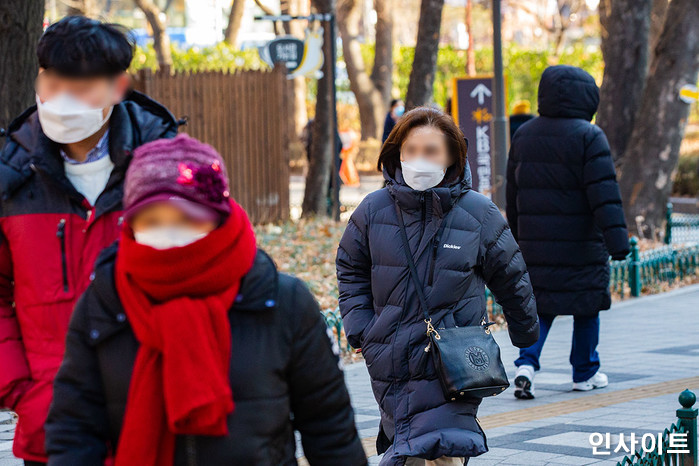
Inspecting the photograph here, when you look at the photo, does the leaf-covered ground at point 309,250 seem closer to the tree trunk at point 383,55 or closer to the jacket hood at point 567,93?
the jacket hood at point 567,93

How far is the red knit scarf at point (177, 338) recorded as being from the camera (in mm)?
2402

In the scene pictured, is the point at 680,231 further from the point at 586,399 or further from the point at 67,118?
the point at 67,118

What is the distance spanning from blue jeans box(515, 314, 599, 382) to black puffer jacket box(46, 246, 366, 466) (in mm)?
4893

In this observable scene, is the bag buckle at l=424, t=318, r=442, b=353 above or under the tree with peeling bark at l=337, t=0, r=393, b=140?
above

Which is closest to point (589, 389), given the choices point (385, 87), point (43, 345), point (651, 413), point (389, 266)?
point (651, 413)

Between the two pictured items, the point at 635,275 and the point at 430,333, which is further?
the point at 635,275

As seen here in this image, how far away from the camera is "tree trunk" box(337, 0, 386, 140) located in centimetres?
3516

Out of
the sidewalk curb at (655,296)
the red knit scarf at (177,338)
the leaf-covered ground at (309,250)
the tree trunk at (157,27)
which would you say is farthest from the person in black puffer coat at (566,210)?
the tree trunk at (157,27)

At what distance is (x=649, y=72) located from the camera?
48.8ft

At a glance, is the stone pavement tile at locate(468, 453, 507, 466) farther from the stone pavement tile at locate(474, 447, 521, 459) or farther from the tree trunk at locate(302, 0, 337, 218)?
the tree trunk at locate(302, 0, 337, 218)

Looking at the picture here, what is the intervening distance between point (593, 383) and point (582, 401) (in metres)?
0.40

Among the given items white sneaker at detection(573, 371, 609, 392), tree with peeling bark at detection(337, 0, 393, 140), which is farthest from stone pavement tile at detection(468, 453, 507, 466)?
tree with peeling bark at detection(337, 0, 393, 140)

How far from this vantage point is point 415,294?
4434 millimetres

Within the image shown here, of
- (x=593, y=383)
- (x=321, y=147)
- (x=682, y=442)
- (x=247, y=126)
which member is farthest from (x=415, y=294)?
(x=321, y=147)
